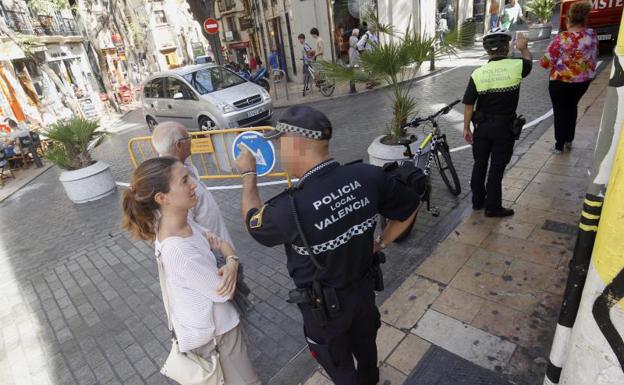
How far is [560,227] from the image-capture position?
12.7 ft

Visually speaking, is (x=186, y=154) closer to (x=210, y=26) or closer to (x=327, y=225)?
(x=327, y=225)

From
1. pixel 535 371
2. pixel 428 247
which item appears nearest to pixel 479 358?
pixel 535 371

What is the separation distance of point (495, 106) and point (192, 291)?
339 cm

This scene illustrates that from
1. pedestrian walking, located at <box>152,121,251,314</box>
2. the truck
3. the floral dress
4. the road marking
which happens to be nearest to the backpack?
pedestrian walking, located at <box>152,121,251,314</box>

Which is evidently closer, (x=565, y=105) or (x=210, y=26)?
(x=565, y=105)

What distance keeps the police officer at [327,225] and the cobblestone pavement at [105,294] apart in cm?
102

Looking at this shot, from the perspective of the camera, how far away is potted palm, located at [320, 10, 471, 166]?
4.25m

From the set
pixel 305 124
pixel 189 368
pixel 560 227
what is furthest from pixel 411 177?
pixel 560 227

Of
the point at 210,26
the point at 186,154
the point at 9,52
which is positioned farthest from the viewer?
the point at 9,52

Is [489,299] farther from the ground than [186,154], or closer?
closer

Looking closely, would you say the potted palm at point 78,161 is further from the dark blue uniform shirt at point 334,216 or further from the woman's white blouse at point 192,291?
the dark blue uniform shirt at point 334,216

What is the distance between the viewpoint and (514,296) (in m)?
3.10

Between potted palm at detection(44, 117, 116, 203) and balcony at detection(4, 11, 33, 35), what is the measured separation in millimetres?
16601

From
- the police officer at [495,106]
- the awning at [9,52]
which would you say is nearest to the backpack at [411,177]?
the police officer at [495,106]
